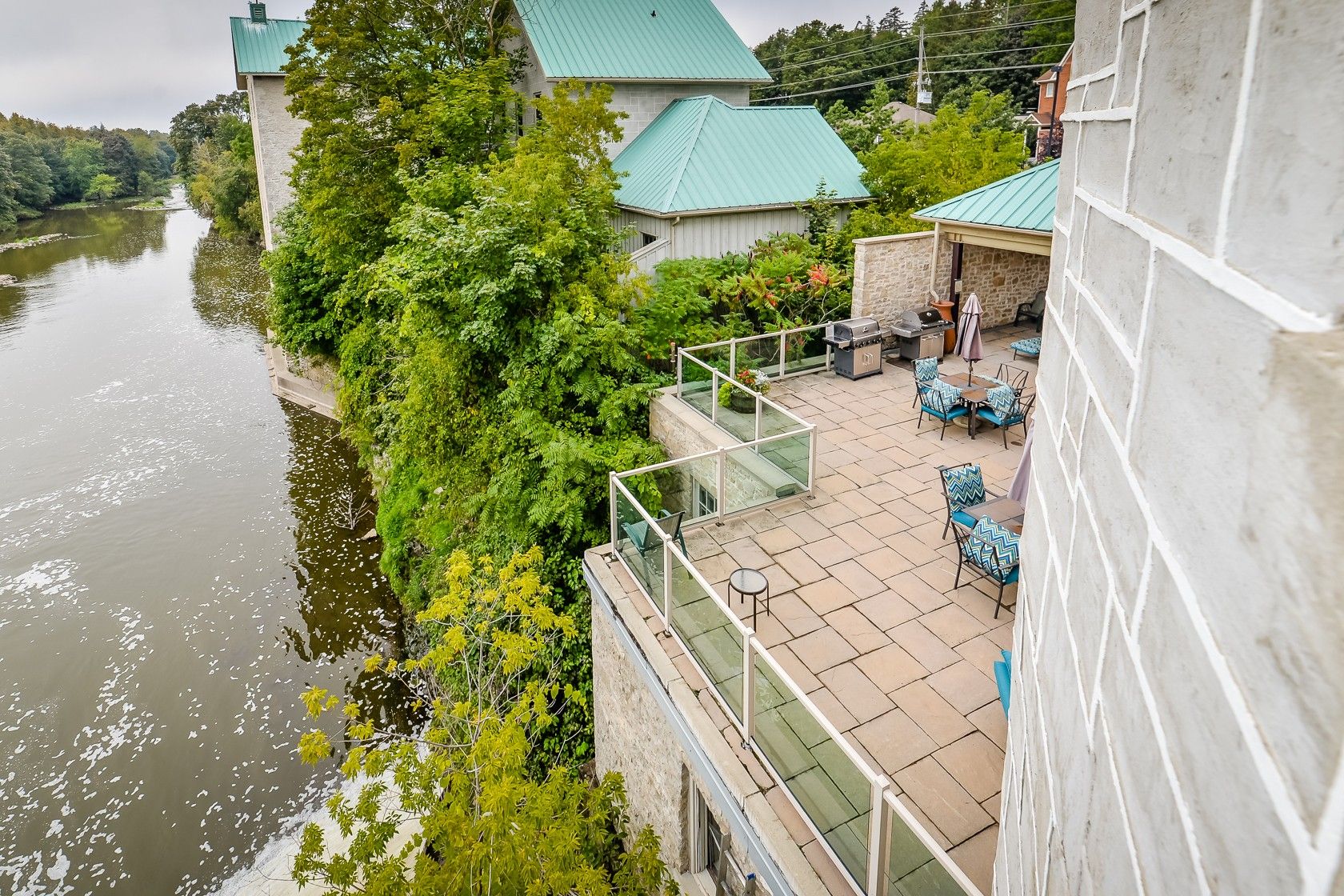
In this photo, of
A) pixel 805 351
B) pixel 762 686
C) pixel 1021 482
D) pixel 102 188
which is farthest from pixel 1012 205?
pixel 102 188

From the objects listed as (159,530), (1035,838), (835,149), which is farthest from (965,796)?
(159,530)

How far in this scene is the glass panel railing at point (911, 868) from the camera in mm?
4324

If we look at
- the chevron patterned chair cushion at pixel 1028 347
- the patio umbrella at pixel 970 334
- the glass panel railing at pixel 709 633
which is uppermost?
the patio umbrella at pixel 970 334

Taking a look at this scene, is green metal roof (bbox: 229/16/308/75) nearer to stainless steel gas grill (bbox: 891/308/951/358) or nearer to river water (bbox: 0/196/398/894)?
river water (bbox: 0/196/398/894)

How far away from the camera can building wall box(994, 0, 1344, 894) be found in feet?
1.73

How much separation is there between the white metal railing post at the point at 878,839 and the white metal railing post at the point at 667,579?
3.07 meters

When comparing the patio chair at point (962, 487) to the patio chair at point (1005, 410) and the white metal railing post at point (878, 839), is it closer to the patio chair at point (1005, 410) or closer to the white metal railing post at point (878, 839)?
the patio chair at point (1005, 410)

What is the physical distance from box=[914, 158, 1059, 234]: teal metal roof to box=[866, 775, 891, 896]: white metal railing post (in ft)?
31.9

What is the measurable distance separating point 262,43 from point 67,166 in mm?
71324

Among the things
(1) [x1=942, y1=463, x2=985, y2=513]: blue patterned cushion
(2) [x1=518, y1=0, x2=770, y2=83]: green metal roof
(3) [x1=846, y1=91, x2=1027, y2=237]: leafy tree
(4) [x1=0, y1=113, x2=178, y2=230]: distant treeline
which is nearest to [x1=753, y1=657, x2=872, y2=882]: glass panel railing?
(1) [x1=942, y1=463, x2=985, y2=513]: blue patterned cushion

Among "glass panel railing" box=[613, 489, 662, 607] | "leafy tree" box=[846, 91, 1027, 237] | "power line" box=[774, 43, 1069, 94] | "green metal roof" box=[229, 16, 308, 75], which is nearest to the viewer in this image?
"glass panel railing" box=[613, 489, 662, 607]

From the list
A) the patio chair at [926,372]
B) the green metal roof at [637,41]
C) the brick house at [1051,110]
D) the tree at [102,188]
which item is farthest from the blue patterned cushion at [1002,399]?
the tree at [102,188]

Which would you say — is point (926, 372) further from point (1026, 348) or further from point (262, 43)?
point (262, 43)

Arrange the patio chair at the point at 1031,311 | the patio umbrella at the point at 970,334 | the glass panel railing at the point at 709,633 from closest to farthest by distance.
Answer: the glass panel railing at the point at 709,633
the patio umbrella at the point at 970,334
the patio chair at the point at 1031,311
